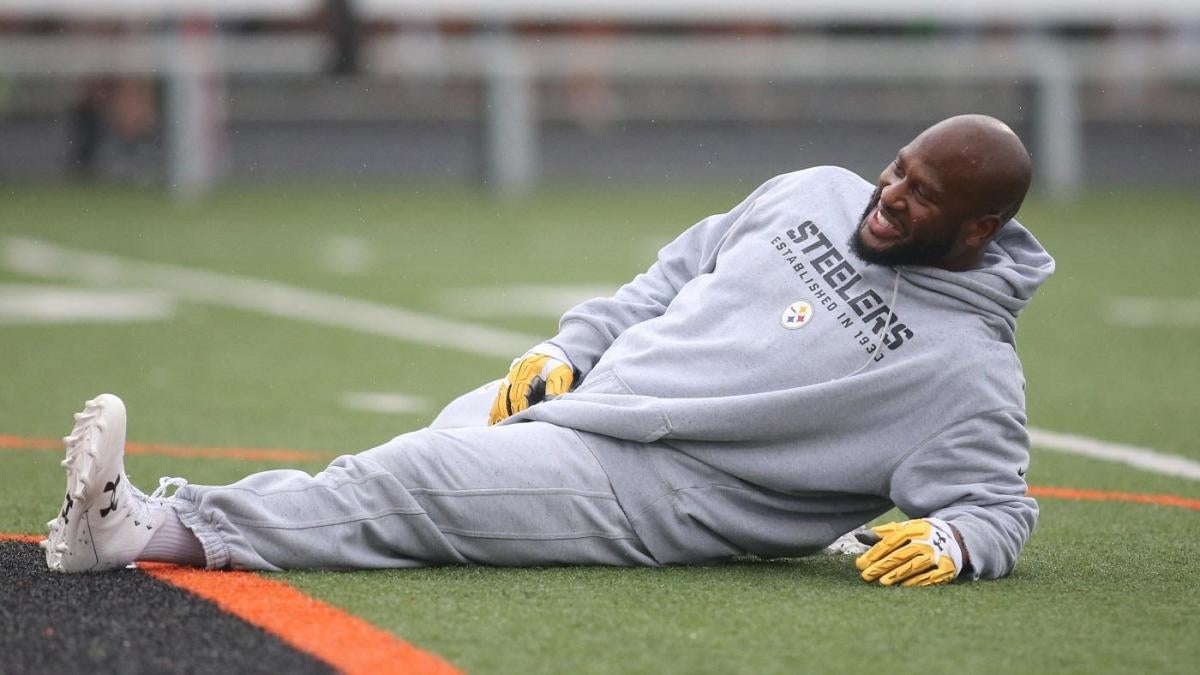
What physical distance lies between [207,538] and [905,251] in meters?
1.47

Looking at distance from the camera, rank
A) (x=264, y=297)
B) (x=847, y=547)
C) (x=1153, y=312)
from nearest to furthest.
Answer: (x=847, y=547) < (x=1153, y=312) < (x=264, y=297)

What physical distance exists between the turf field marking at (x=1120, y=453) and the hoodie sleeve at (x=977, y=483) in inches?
65.1

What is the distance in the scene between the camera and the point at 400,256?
13.0 m

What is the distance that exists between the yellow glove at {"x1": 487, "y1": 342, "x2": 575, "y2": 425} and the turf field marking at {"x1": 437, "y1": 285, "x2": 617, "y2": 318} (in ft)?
17.6

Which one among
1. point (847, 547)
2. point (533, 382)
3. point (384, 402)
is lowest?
point (384, 402)

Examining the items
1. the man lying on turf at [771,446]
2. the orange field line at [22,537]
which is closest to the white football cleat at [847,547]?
the man lying on turf at [771,446]

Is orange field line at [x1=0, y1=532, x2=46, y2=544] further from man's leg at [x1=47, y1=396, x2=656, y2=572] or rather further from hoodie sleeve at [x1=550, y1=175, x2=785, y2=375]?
hoodie sleeve at [x1=550, y1=175, x2=785, y2=375]

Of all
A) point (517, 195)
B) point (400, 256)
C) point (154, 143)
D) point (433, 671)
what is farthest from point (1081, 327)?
point (154, 143)

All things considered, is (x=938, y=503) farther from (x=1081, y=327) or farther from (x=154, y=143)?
(x=154, y=143)

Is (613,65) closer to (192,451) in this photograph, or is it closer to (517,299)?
(517,299)

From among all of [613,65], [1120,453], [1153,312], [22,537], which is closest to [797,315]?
[22,537]

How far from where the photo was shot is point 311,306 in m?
10.3

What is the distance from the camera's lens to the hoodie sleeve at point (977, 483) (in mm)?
4055

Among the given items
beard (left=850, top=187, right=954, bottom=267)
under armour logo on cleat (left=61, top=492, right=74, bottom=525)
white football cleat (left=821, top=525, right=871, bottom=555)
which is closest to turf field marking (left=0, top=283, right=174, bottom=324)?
white football cleat (left=821, top=525, right=871, bottom=555)
